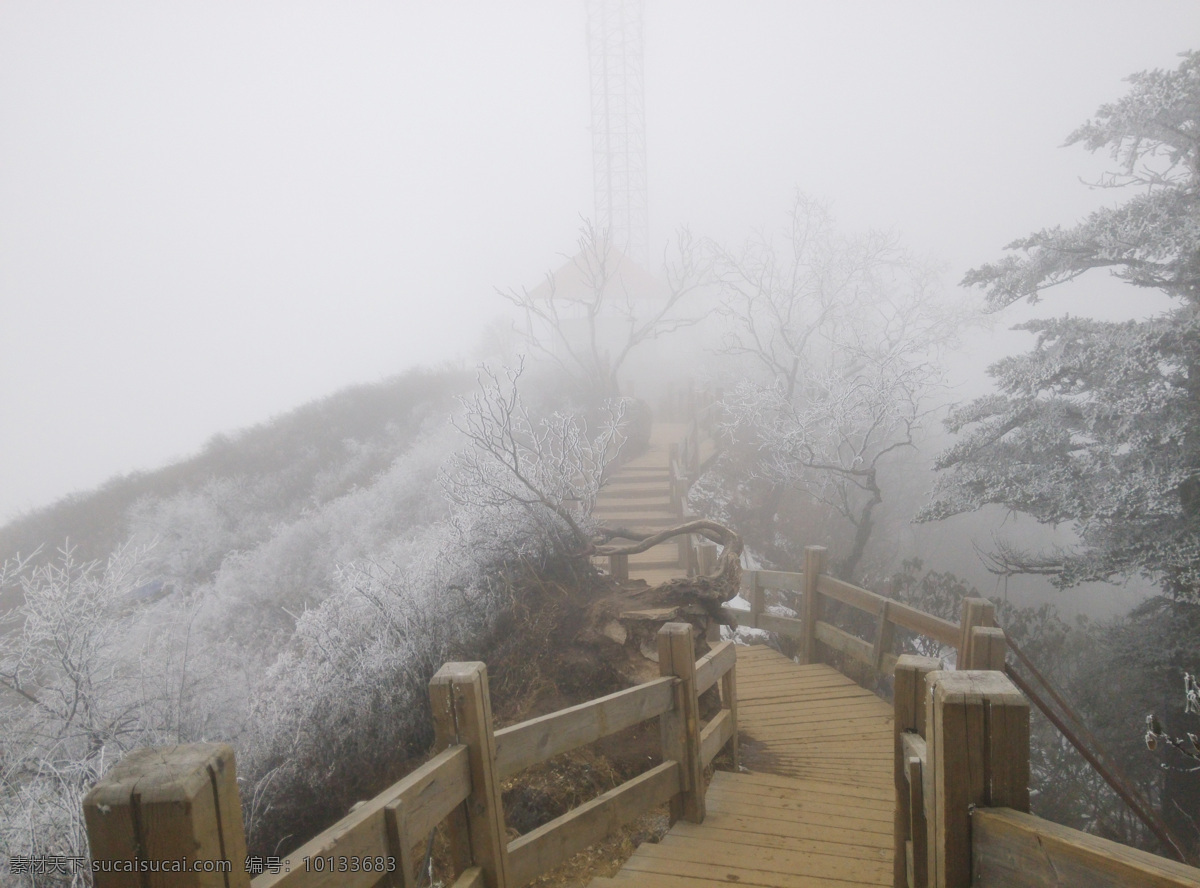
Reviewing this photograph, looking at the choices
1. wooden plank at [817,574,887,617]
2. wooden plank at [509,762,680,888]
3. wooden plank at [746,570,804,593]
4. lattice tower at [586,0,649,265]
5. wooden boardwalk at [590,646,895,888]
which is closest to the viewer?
wooden plank at [509,762,680,888]

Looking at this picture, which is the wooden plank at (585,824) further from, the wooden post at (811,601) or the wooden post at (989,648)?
the wooden post at (811,601)

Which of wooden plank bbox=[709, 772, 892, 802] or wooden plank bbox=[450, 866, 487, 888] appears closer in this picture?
wooden plank bbox=[450, 866, 487, 888]

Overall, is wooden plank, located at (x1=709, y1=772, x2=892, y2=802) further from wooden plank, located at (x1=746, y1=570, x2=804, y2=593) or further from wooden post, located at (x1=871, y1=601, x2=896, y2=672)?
wooden plank, located at (x1=746, y1=570, x2=804, y2=593)

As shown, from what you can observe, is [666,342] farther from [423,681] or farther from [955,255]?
[955,255]

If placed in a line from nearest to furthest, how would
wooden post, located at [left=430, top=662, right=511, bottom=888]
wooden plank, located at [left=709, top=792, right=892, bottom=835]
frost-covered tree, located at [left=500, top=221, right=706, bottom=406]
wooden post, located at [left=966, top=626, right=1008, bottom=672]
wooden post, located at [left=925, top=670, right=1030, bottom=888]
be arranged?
wooden post, located at [left=925, top=670, right=1030, bottom=888] → wooden post, located at [left=430, top=662, right=511, bottom=888] → wooden post, located at [left=966, top=626, right=1008, bottom=672] → wooden plank, located at [left=709, top=792, right=892, bottom=835] → frost-covered tree, located at [left=500, top=221, right=706, bottom=406]

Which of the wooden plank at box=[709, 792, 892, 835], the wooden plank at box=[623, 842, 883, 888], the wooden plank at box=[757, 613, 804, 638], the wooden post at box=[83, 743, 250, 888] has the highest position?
the wooden post at box=[83, 743, 250, 888]

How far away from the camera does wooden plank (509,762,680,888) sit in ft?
7.89

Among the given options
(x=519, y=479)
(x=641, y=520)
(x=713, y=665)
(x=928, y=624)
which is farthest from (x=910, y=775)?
(x=641, y=520)

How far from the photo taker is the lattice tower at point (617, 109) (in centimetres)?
2680

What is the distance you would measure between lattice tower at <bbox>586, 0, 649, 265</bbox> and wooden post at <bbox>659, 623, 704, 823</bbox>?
80.1 feet

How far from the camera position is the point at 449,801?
6.40 feet

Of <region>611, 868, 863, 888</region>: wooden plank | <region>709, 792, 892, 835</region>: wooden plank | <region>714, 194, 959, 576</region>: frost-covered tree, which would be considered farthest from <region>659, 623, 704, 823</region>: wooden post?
<region>714, 194, 959, 576</region>: frost-covered tree

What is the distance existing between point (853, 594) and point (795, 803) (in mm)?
2414

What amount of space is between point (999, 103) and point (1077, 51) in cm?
791
